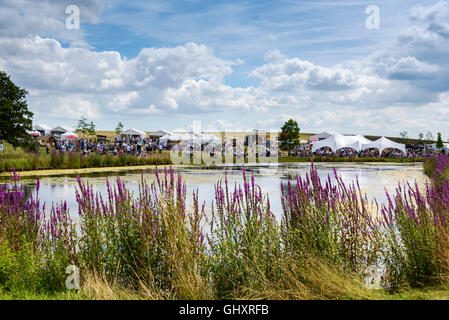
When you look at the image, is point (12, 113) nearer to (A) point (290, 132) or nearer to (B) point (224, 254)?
(B) point (224, 254)

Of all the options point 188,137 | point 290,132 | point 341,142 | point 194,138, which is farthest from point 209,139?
point 290,132

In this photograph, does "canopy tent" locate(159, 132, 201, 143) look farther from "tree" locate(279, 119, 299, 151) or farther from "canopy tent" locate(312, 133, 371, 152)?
"tree" locate(279, 119, 299, 151)

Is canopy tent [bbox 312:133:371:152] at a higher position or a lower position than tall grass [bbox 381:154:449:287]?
higher

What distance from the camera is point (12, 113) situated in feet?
85.6

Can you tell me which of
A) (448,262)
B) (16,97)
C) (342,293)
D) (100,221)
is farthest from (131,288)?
(16,97)

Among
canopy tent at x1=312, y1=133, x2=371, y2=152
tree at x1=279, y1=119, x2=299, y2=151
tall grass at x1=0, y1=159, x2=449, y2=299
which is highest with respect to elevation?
tree at x1=279, y1=119, x2=299, y2=151

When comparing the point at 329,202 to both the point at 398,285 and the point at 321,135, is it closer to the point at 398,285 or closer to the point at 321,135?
the point at 398,285

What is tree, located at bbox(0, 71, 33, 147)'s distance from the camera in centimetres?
2572

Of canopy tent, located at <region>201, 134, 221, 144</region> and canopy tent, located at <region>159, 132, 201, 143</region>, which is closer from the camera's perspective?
canopy tent, located at <region>159, 132, 201, 143</region>

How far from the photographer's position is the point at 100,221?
5.11m

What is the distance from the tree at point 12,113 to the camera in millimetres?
25719

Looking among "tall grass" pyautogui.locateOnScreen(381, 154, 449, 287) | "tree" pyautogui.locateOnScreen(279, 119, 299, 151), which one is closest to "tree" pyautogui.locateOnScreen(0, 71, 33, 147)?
"tall grass" pyautogui.locateOnScreen(381, 154, 449, 287)

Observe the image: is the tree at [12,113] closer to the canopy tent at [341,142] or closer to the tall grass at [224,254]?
the tall grass at [224,254]
